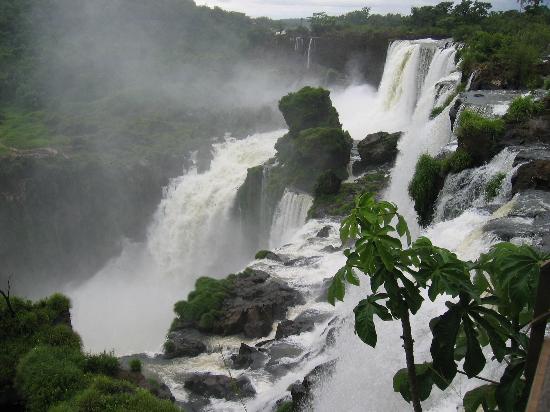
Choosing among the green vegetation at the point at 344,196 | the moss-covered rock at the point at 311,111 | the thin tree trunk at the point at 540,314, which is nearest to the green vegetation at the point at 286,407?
the thin tree trunk at the point at 540,314

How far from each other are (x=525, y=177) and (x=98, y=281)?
90.6 feet

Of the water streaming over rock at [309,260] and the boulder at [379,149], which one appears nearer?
the water streaming over rock at [309,260]

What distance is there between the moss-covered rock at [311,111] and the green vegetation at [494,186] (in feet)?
57.6

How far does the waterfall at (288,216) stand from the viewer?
24.2 meters

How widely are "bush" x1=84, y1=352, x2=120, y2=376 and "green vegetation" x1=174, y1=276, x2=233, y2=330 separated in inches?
205

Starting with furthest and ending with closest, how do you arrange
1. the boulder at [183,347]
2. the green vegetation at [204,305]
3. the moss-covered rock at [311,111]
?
the moss-covered rock at [311,111], the green vegetation at [204,305], the boulder at [183,347]

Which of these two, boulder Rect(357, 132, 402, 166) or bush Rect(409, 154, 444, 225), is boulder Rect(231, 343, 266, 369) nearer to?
bush Rect(409, 154, 444, 225)

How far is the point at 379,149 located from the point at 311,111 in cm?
524

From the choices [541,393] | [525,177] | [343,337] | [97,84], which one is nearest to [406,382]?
[541,393]

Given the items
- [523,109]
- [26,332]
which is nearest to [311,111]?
[523,109]

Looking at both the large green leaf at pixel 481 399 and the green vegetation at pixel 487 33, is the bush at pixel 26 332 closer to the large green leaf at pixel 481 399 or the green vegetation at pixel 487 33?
the large green leaf at pixel 481 399

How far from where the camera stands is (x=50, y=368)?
10.2m

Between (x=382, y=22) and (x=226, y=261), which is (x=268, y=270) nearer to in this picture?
(x=226, y=261)

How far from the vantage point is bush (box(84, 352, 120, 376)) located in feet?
35.4
